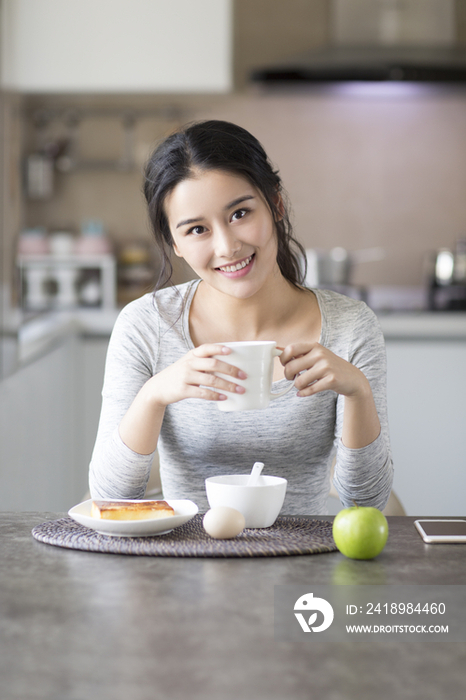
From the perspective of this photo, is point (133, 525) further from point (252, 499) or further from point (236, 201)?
point (236, 201)

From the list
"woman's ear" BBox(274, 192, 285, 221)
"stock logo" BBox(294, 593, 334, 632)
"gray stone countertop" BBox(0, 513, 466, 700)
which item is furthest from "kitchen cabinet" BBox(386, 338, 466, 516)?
"stock logo" BBox(294, 593, 334, 632)

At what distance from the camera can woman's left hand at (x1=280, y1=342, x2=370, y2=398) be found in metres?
1.00

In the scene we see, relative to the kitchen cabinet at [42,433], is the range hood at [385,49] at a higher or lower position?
higher

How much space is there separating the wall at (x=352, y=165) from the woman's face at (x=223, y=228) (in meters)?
2.48

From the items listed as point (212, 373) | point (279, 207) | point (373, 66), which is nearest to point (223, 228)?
point (279, 207)

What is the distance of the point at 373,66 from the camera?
3.26 m

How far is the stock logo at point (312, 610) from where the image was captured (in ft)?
2.25

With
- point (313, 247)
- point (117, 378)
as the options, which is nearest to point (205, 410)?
point (117, 378)

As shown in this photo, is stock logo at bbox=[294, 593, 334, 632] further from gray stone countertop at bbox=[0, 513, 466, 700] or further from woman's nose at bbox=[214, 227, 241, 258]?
woman's nose at bbox=[214, 227, 241, 258]

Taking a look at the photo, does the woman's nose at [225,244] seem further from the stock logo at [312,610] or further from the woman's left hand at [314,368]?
the stock logo at [312,610]

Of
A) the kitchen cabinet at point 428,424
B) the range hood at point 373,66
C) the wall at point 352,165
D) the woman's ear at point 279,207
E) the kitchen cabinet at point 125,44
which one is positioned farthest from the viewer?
the wall at point 352,165

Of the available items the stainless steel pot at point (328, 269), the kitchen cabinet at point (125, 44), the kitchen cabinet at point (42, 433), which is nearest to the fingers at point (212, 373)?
the kitchen cabinet at point (42, 433)

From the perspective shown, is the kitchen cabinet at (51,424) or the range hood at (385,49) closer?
the kitchen cabinet at (51,424)

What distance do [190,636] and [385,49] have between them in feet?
10.4
